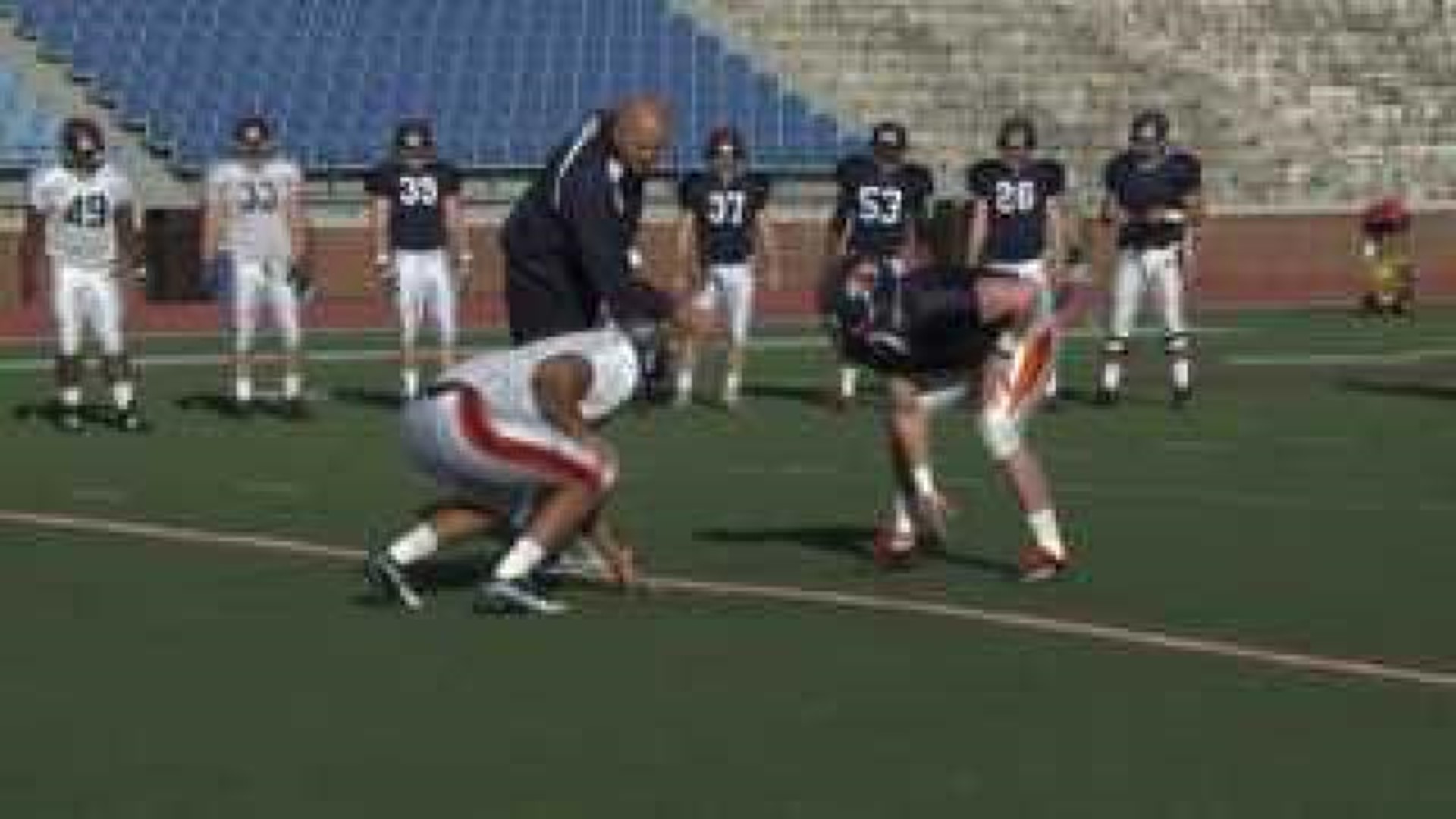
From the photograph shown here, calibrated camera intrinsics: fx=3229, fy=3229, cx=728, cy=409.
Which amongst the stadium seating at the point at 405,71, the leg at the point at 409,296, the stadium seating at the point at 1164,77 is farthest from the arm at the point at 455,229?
the stadium seating at the point at 1164,77

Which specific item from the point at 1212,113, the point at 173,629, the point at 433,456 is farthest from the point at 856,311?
the point at 1212,113

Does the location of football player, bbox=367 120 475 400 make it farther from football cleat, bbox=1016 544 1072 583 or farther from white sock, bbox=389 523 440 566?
white sock, bbox=389 523 440 566

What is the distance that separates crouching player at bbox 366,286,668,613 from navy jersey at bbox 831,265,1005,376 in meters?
1.26

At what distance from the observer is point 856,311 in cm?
1230

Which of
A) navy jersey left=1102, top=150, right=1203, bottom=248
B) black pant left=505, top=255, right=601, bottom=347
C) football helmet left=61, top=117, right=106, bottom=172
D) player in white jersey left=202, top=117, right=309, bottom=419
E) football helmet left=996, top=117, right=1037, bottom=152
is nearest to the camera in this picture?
black pant left=505, top=255, right=601, bottom=347

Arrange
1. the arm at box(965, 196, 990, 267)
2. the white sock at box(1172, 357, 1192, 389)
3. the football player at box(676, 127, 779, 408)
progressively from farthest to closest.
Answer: the football player at box(676, 127, 779, 408)
the white sock at box(1172, 357, 1192, 389)
the arm at box(965, 196, 990, 267)

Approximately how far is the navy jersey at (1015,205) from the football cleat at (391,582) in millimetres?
9820

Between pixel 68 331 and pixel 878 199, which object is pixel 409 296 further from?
pixel 878 199

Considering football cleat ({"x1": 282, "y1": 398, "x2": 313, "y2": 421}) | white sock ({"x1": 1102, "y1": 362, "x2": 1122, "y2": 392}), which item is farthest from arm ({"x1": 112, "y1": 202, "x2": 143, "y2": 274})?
white sock ({"x1": 1102, "y1": 362, "x2": 1122, "y2": 392})

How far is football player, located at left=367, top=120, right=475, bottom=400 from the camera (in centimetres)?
2112

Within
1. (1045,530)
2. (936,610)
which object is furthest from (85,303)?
(936,610)

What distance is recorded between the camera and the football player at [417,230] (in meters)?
21.1

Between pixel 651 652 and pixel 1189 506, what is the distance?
5.10m

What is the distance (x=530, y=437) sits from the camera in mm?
10844
